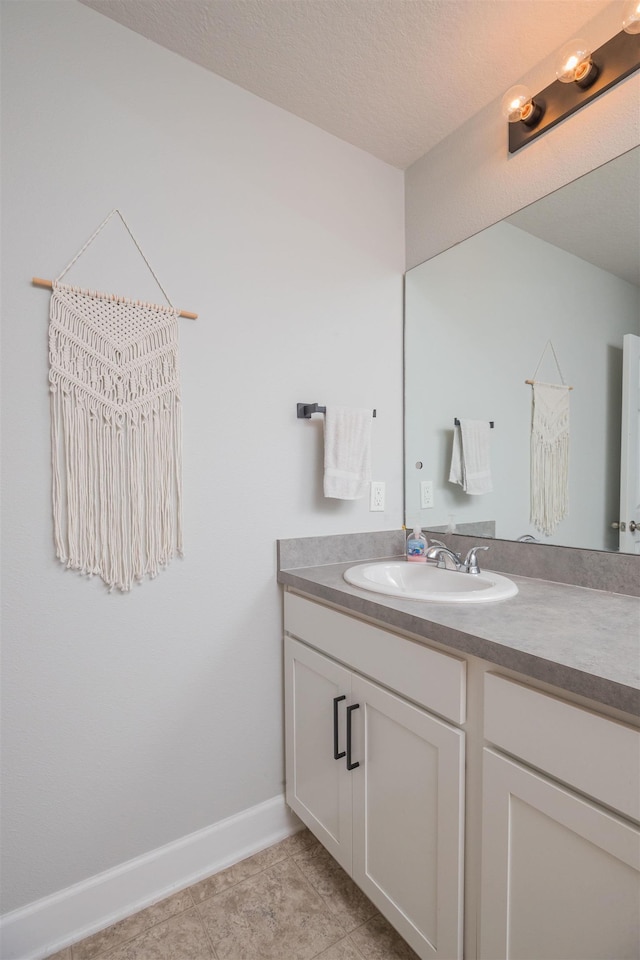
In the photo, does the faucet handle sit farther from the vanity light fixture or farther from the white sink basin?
the vanity light fixture

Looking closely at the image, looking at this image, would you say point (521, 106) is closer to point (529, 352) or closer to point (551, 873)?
point (529, 352)

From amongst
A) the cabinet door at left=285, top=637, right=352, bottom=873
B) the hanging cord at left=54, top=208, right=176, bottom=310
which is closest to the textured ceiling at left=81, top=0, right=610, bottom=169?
the hanging cord at left=54, top=208, right=176, bottom=310

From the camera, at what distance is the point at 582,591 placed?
1258 millimetres

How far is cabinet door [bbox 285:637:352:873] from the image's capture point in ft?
4.15

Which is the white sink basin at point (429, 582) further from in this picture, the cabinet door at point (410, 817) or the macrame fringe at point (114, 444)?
the macrame fringe at point (114, 444)

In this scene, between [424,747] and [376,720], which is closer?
[424,747]

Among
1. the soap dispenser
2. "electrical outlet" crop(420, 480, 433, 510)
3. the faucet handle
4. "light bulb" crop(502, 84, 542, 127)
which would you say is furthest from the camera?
"electrical outlet" crop(420, 480, 433, 510)

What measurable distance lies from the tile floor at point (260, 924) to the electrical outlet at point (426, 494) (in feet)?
4.00

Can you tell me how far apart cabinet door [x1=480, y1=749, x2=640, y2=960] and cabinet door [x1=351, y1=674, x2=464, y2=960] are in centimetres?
8

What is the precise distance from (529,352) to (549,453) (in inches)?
12.9

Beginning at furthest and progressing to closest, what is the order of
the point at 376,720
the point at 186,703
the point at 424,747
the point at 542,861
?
the point at 186,703
the point at 376,720
the point at 424,747
the point at 542,861

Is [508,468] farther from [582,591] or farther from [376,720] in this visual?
[376,720]

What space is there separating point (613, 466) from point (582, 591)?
34 cm

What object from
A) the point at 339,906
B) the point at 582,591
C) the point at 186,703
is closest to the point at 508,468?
the point at 582,591
